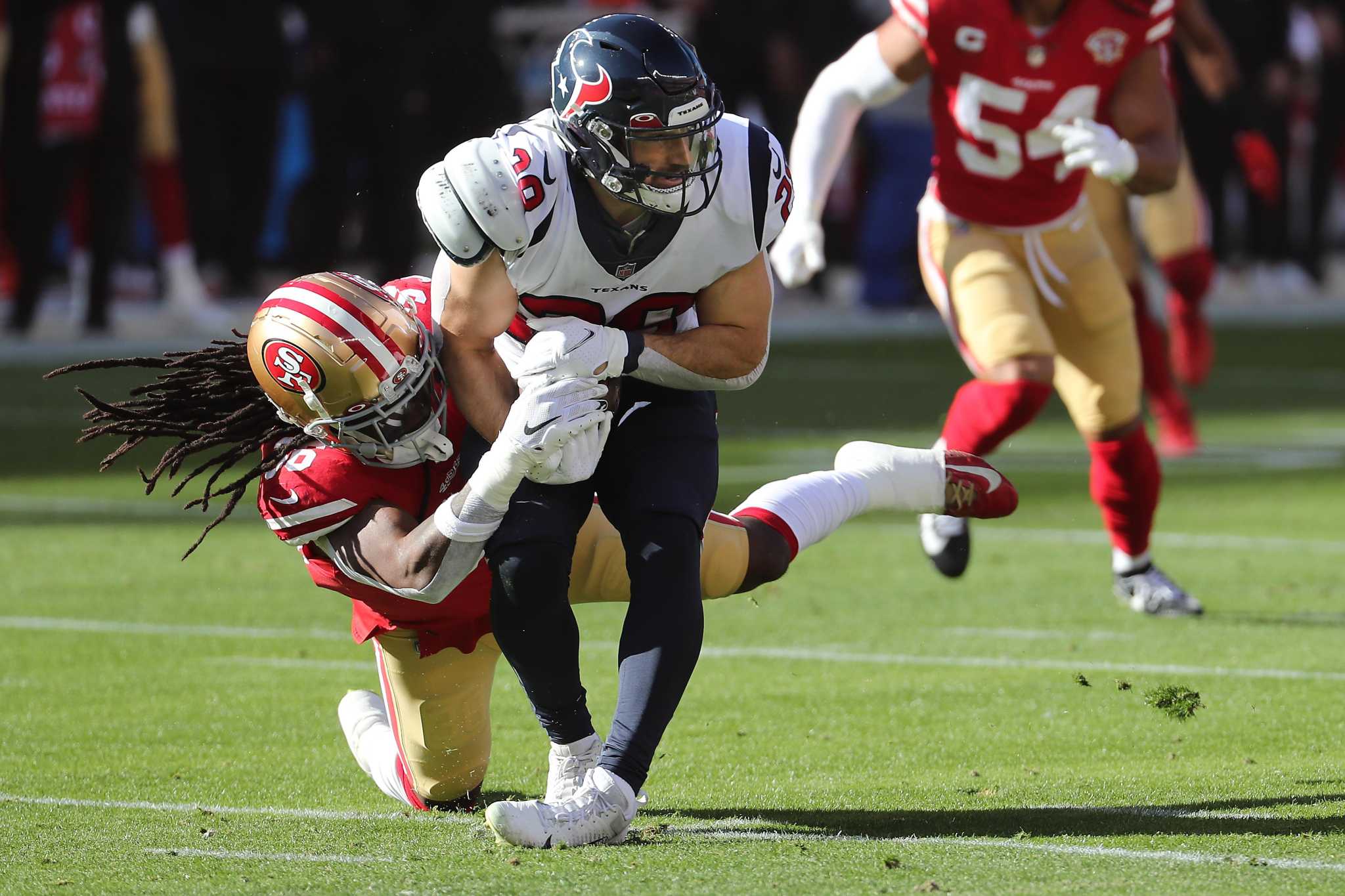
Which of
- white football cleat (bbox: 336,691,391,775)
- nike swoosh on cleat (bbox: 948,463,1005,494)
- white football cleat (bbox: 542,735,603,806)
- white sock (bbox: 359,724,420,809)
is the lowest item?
white football cleat (bbox: 336,691,391,775)

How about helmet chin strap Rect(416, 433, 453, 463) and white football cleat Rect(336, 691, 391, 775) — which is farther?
white football cleat Rect(336, 691, 391, 775)

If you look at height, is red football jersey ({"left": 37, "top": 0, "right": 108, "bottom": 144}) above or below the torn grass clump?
below

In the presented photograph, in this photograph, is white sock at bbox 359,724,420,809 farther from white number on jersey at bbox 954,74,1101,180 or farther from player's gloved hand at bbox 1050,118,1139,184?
white number on jersey at bbox 954,74,1101,180

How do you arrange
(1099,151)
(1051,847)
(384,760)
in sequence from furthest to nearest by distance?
(1099,151)
(384,760)
(1051,847)

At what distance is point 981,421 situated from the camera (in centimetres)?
604

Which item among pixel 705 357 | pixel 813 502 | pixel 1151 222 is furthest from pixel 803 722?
pixel 1151 222

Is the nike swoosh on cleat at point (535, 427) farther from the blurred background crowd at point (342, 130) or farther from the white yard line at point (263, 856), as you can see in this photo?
the blurred background crowd at point (342, 130)

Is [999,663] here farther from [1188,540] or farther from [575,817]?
[1188,540]

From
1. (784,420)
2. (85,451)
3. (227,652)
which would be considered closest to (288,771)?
(227,652)

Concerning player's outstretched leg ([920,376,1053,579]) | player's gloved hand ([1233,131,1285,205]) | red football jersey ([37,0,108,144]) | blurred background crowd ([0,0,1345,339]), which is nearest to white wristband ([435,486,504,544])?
player's outstretched leg ([920,376,1053,579])

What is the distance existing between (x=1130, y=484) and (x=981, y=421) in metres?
0.53

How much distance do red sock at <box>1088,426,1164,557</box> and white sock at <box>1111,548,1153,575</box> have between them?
13 mm

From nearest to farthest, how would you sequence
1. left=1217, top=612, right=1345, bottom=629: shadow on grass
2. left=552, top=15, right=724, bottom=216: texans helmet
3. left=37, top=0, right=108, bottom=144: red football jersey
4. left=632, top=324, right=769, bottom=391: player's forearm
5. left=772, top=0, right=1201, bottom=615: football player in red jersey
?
left=552, top=15, right=724, bottom=216: texans helmet
left=632, top=324, right=769, bottom=391: player's forearm
left=1217, top=612, right=1345, bottom=629: shadow on grass
left=772, top=0, right=1201, bottom=615: football player in red jersey
left=37, top=0, right=108, bottom=144: red football jersey

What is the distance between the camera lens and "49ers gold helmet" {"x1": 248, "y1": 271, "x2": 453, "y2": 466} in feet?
13.1
